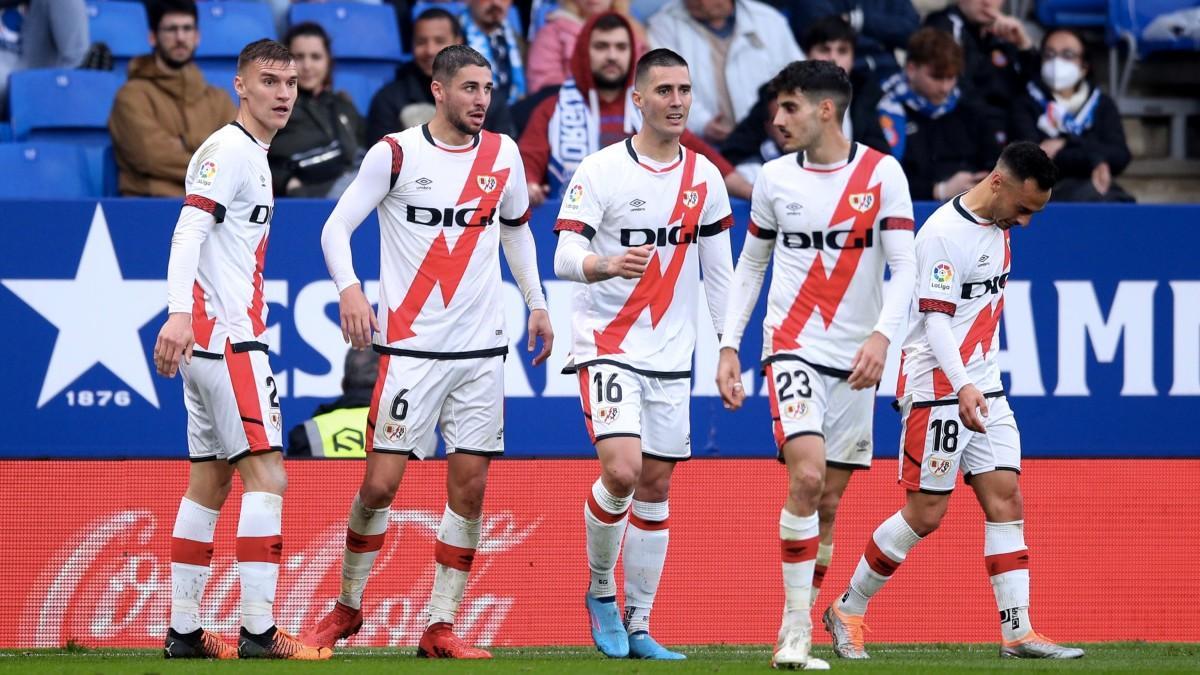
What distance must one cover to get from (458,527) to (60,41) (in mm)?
6414

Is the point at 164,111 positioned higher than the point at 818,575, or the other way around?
the point at 164,111

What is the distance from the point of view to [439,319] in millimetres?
7480

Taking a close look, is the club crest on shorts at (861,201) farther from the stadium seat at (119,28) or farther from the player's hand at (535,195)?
the stadium seat at (119,28)

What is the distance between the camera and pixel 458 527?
7613 millimetres

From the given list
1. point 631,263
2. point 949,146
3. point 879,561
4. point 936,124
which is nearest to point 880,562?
point 879,561

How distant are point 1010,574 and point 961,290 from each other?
1294mm

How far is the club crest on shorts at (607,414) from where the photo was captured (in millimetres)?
7422

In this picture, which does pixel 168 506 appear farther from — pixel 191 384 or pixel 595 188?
pixel 595 188

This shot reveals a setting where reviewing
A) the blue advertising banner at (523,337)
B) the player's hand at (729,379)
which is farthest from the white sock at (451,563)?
the blue advertising banner at (523,337)

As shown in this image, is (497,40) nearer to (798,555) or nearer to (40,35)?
(40,35)

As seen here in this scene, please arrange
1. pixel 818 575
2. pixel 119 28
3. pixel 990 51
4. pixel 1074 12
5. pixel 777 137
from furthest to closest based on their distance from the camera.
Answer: pixel 1074 12, pixel 119 28, pixel 990 51, pixel 777 137, pixel 818 575

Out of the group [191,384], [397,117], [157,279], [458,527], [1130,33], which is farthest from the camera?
[1130,33]

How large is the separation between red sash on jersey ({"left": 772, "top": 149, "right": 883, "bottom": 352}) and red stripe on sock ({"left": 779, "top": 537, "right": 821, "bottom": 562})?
2.76 feet

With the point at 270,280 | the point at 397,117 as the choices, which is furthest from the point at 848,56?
the point at 270,280
